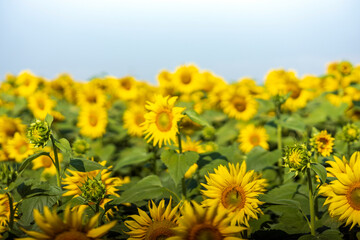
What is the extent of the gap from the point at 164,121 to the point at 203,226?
1.00m

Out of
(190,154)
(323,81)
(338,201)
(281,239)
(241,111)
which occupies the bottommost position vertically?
(281,239)

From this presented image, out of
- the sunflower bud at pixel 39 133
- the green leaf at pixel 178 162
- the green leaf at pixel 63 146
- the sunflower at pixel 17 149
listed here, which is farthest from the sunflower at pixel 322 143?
the sunflower at pixel 17 149

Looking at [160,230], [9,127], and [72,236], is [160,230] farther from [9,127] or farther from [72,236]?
[9,127]

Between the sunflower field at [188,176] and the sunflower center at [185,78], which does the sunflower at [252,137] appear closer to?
the sunflower field at [188,176]

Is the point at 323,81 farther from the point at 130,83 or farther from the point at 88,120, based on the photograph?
the point at 88,120

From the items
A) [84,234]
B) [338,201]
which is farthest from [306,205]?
[84,234]

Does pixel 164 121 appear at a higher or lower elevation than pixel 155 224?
higher

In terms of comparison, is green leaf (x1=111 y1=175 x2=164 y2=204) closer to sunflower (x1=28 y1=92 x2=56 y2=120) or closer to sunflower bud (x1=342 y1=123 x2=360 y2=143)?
sunflower bud (x1=342 y1=123 x2=360 y2=143)

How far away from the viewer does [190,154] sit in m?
2.10

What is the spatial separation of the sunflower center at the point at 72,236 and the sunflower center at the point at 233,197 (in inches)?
28.9

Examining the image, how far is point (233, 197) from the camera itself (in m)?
1.71

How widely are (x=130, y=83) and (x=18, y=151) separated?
2493 millimetres

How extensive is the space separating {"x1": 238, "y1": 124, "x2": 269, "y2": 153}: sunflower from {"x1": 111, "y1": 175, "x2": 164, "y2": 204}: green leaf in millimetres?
1628

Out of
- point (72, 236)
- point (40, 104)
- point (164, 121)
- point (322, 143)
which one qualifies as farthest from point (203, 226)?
point (40, 104)
